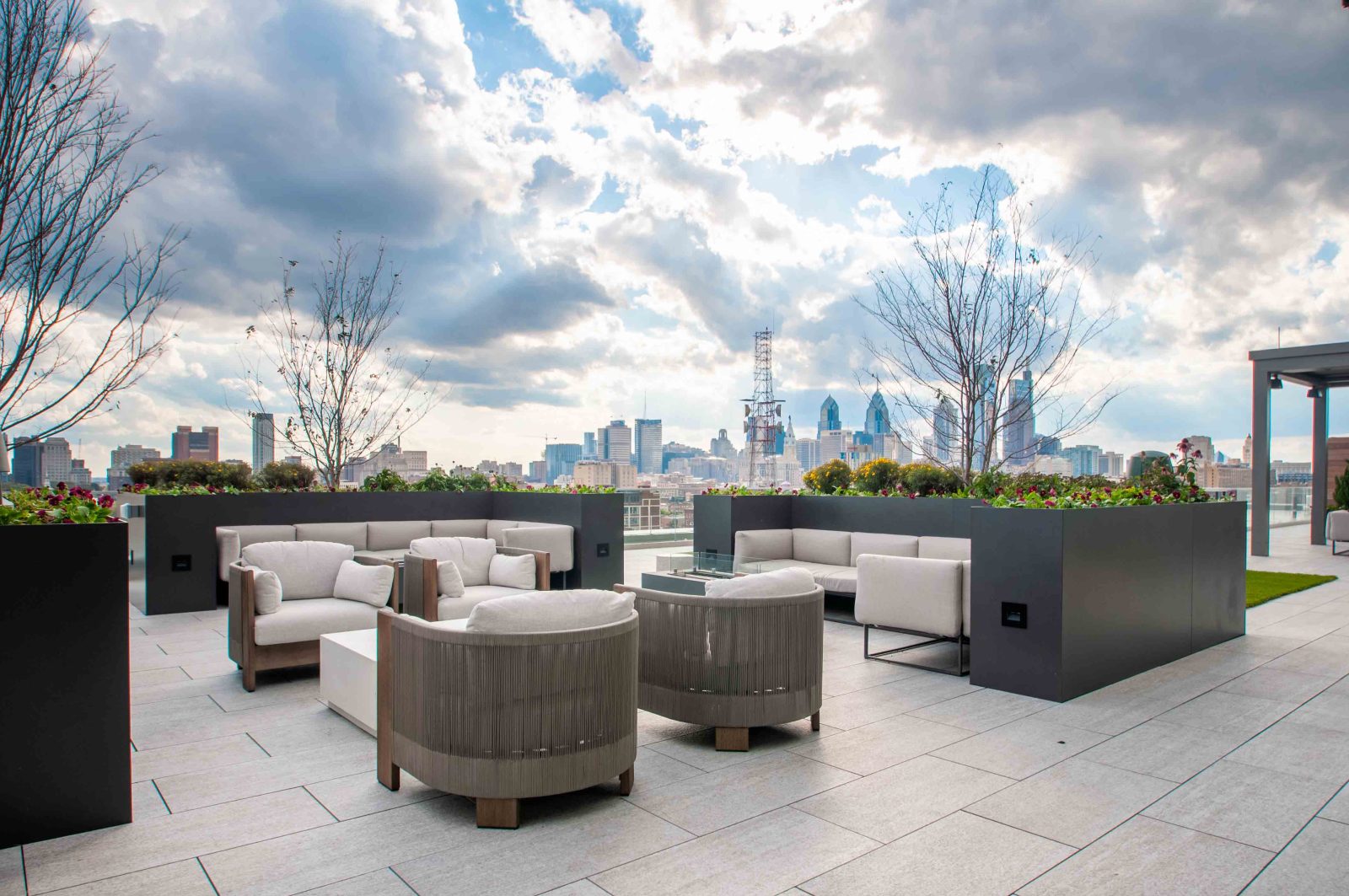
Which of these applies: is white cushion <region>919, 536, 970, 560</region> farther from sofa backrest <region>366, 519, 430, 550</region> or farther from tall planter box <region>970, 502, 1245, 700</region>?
sofa backrest <region>366, 519, 430, 550</region>

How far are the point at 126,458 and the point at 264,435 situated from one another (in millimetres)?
1629

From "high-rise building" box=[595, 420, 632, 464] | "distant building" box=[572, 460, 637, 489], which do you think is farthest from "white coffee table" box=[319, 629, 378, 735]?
"high-rise building" box=[595, 420, 632, 464]

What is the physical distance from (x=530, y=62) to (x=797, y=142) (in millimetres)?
4068

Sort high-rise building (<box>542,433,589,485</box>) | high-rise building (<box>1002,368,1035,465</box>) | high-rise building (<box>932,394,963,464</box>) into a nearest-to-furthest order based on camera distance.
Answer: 1. high-rise building (<box>1002,368,1035,465</box>)
2. high-rise building (<box>932,394,963,464</box>)
3. high-rise building (<box>542,433,589,485</box>)

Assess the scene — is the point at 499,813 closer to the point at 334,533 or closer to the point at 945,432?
the point at 334,533

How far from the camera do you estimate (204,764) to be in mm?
3543

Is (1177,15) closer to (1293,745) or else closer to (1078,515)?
(1078,515)

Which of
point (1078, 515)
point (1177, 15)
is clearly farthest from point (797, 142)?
point (1078, 515)

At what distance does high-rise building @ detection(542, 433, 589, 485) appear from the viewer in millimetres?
10797

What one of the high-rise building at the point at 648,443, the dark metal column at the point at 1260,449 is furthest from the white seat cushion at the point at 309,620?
the dark metal column at the point at 1260,449

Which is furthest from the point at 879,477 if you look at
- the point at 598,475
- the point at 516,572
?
the point at 516,572

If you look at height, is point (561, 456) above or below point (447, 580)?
above

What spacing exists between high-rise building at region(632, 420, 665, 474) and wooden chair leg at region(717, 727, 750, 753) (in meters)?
13.2

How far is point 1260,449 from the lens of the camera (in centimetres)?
1353
